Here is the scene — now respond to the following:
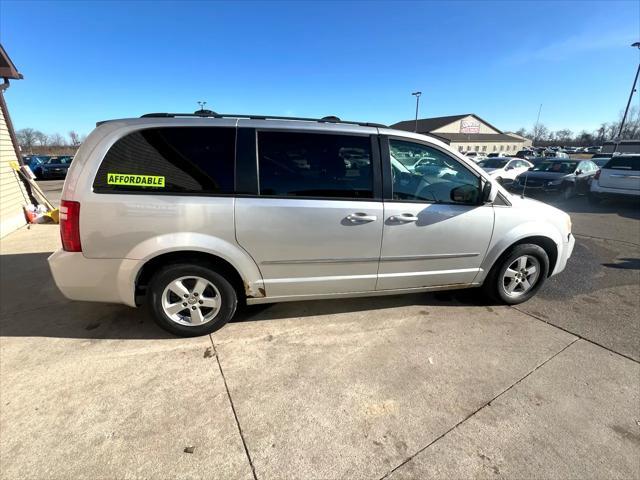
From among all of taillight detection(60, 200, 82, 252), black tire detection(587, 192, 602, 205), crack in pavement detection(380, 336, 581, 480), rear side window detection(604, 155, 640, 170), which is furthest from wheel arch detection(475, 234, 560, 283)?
black tire detection(587, 192, 602, 205)

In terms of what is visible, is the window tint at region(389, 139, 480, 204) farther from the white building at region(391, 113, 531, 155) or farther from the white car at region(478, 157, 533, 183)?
the white building at region(391, 113, 531, 155)

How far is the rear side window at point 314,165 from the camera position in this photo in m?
2.76

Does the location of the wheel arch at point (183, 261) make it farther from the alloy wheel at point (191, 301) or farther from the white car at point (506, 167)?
the white car at point (506, 167)

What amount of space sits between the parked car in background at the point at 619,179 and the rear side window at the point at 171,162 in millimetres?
11917

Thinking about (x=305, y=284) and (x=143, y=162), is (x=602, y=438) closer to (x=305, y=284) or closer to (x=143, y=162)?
(x=305, y=284)

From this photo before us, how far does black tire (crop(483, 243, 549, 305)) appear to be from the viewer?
346cm

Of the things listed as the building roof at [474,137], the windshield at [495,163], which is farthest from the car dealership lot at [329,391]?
the building roof at [474,137]

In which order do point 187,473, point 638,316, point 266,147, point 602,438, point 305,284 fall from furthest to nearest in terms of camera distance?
1. point 638,316
2. point 305,284
3. point 266,147
4. point 602,438
5. point 187,473

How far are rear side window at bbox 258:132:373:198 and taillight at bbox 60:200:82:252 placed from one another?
1419 millimetres

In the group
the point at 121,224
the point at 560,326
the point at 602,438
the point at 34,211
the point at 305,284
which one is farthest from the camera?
the point at 34,211

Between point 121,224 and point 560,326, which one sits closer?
point 121,224

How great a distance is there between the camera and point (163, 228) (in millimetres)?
2604

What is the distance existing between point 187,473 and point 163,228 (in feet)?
5.45

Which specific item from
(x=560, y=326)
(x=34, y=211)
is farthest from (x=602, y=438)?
(x=34, y=211)
